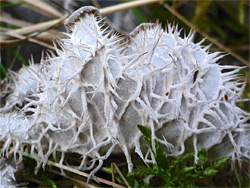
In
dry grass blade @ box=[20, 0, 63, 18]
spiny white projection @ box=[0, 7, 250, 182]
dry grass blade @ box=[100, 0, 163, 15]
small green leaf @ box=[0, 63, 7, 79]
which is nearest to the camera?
spiny white projection @ box=[0, 7, 250, 182]

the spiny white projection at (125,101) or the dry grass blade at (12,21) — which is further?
the dry grass blade at (12,21)

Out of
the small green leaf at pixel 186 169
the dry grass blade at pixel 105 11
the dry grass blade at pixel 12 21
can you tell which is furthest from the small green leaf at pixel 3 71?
the small green leaf at pixel 186 169

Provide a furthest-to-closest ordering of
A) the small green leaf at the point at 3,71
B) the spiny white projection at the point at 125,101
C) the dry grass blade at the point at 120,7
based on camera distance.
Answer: the dry grass blade at the point at 120,7
the small green leaf at the point at 3,71
the spiny white projection at the point at 125,101

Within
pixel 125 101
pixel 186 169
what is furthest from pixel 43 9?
pixel 186 169

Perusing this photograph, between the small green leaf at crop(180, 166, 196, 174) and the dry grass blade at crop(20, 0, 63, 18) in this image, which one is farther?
the dry grass blade at crop(20, 0, 63, 18)

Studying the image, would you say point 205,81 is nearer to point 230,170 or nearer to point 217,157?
point 217,157

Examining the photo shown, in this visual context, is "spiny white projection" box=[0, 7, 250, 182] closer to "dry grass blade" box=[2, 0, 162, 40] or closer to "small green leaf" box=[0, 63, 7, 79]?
"small green leaf" box=[0, 63, 7, 79]

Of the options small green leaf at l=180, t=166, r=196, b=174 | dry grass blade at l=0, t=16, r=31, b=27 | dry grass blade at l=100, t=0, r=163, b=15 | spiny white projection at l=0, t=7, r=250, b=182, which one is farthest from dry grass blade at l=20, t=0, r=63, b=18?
small green leaf at l=180, t=166, r=196, b=174

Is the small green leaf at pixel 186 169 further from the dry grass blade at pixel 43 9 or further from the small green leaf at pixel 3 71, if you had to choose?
the dry grass blade at pixel 43 9
